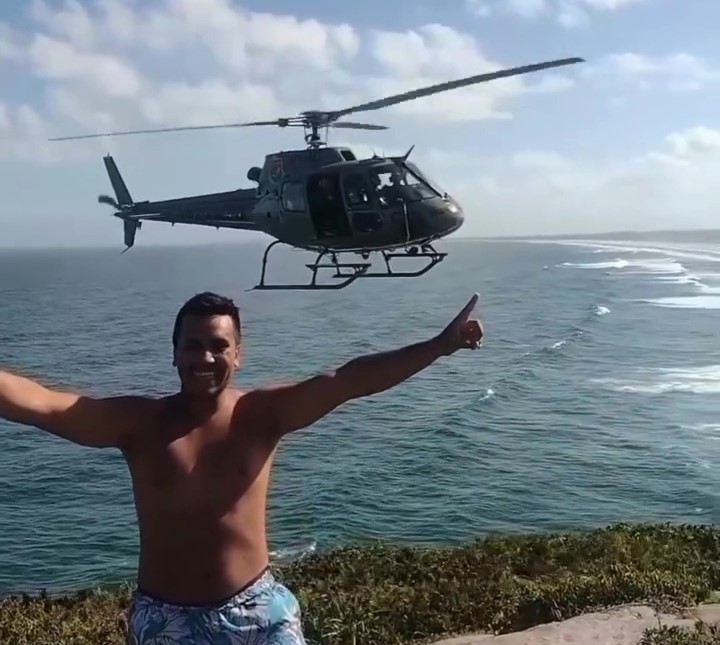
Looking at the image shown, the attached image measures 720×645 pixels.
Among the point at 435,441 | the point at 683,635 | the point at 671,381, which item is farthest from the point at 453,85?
the point at 671,381

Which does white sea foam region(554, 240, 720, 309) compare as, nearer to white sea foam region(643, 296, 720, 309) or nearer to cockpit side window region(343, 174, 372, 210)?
white sea foam region(643, 296, 720, 309)

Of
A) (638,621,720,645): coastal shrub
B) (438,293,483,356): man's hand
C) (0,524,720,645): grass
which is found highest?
(438,293,483,356): man's hand

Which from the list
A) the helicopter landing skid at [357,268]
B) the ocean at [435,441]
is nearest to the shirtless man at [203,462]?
the ocean at [435,441]

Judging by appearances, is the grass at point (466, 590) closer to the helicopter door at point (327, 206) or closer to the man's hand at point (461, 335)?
the helicopter door at point (327, 206)

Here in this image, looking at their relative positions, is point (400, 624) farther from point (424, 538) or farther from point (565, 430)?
point (565, 430)

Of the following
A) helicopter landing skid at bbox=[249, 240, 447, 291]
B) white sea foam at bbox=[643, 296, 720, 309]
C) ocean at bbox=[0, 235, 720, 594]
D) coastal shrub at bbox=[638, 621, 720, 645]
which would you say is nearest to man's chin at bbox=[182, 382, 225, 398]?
ocean at bbox=[0, 235, 720, 594]

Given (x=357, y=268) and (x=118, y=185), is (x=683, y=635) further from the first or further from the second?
(x=118, y=185)
